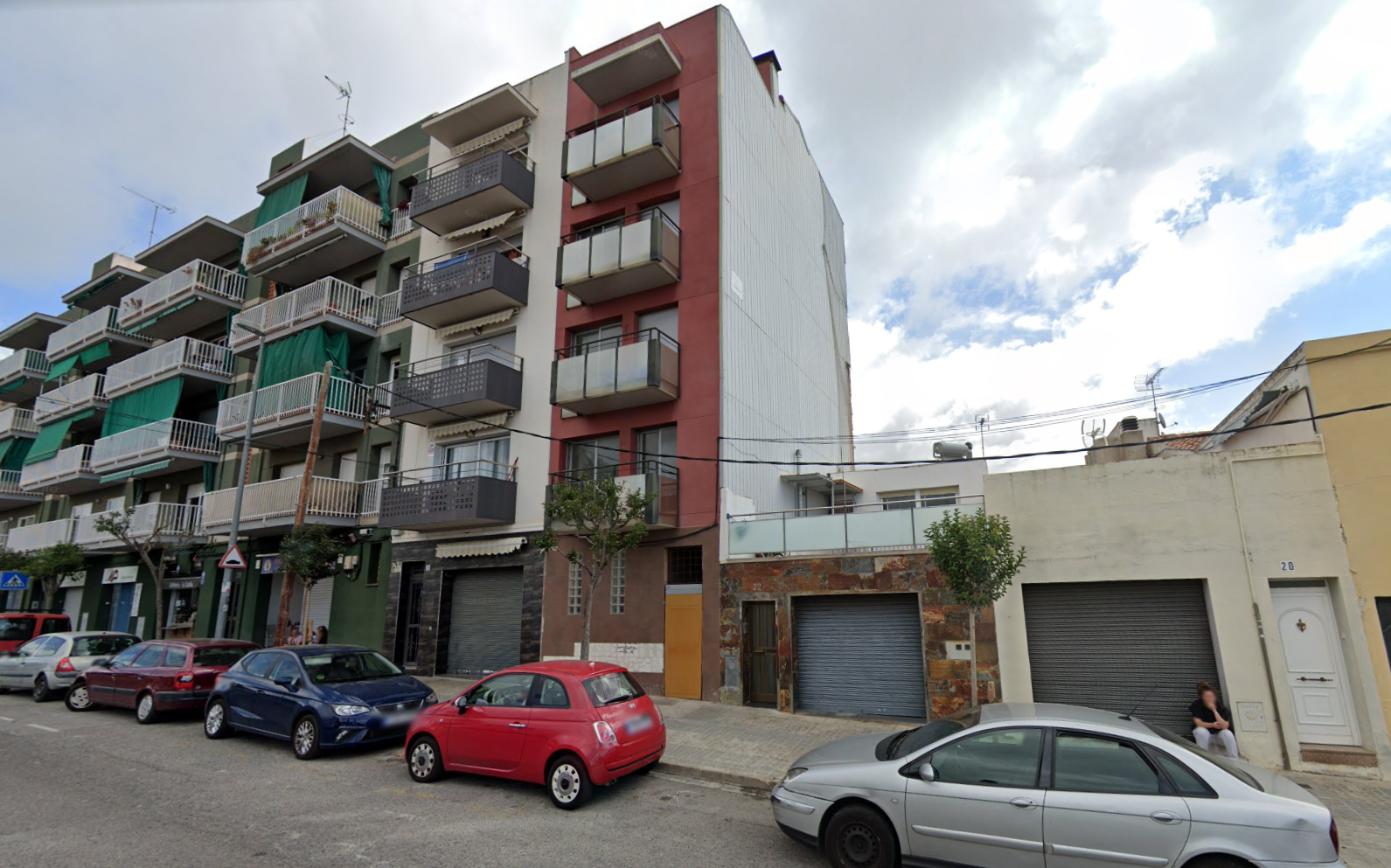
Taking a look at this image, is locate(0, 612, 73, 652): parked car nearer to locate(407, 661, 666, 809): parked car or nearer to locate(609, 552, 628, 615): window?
locate(609, 552, 628, 615): window

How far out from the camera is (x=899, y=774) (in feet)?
19.5

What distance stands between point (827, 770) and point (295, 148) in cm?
3067

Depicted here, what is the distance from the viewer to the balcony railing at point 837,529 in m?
13.2

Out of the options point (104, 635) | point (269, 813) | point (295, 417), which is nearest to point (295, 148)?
point (295, 417)

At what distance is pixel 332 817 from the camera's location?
7387 millimetres

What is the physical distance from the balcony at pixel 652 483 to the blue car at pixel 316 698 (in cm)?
526

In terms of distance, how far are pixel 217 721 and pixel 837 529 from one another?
11.5m

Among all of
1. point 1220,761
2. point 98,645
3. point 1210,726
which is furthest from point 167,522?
point 1210,726

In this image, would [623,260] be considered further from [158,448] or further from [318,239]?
[158,448]

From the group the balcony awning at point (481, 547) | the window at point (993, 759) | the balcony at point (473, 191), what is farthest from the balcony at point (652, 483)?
the window at point (993, 759)

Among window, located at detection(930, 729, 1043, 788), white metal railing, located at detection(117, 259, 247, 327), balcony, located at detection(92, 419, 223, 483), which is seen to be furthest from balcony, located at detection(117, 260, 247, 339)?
window, located at detection(930, 729, 1043, 788)

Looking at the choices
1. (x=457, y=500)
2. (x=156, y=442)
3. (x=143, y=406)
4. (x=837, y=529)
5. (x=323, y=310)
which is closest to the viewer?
(x=837, y=529)

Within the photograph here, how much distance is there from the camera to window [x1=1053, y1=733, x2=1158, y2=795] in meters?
5.41

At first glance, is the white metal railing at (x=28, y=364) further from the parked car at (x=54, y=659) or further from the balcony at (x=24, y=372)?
the parked car at (x=54, y=659)
